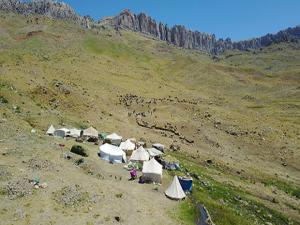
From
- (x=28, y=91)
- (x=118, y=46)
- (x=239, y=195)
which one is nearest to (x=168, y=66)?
(x=118, y=46)

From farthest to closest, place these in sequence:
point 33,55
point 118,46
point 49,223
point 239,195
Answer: point 118,46, point 33,55, point 239,195, point 49,223

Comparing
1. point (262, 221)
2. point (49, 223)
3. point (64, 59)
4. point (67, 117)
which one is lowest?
point (262, 221)

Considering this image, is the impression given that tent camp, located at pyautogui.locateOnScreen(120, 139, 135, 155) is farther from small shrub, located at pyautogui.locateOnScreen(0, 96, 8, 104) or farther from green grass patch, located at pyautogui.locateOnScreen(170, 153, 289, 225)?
small shrub, located at pyautogui.locateOnScreen(0, 96, 8, 104)

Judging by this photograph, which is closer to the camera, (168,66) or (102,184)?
(102,184)

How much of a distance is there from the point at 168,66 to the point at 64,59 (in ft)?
194

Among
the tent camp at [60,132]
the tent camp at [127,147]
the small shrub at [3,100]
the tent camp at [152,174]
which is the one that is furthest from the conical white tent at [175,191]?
the small shrub at [3,100]

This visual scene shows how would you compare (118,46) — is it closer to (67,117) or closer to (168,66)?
(168,66)

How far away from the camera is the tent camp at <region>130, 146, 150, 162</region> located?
161 ft

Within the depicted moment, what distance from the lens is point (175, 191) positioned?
38.6 metres

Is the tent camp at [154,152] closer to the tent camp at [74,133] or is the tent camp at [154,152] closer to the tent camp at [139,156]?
the tent camp at [139,156]

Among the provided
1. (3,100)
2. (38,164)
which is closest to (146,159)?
(38,164)

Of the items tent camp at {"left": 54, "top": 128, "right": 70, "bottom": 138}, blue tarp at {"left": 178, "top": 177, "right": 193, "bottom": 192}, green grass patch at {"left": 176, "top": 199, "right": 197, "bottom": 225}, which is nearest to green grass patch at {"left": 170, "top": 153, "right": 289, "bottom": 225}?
blue tarp at {"left": 178, "top": 177, "right": 193, "bottom": 192}

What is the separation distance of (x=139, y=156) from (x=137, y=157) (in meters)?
0.28

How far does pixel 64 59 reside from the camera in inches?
4678
